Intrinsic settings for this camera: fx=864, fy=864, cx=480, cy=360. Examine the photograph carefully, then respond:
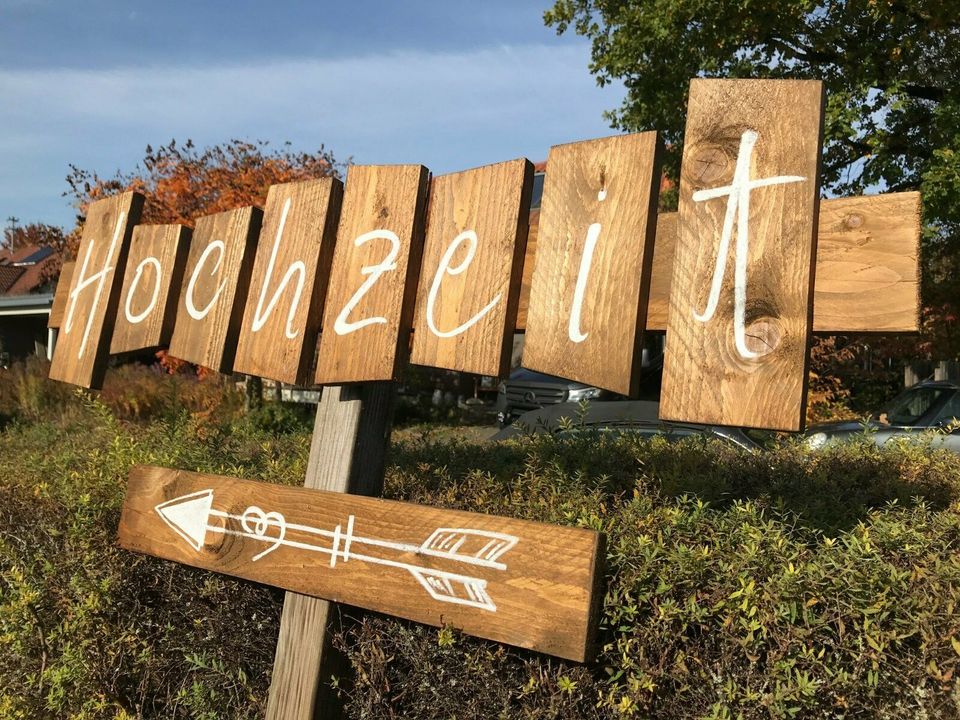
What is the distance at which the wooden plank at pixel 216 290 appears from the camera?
9.12ft

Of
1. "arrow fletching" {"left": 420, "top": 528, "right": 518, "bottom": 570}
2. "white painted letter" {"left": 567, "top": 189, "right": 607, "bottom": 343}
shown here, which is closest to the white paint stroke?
"white painted letter" {"left": 567, "top": 189, "right": 607, "bottom": 343}

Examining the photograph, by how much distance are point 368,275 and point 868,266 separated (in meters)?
1.28

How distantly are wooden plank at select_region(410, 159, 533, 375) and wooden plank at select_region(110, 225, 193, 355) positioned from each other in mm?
1172

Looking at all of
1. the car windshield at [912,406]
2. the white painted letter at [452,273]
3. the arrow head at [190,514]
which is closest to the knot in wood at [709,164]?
the white painted letter at [452,273]

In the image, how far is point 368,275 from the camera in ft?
7.90

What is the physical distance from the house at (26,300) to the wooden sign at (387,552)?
18.1 m

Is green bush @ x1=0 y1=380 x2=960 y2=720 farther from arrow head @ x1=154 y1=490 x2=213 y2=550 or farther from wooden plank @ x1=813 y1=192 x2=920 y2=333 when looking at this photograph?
wooden plank @ x1=813 y1=192 x2=920 y2=333

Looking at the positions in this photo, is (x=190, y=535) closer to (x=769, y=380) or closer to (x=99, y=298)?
(x=99, y=298)

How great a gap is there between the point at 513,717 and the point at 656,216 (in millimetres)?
1244

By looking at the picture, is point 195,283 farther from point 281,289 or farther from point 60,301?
point 60,301

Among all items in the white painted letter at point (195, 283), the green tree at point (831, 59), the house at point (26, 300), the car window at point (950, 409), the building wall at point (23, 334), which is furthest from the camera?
the building wall at point (23, 334)

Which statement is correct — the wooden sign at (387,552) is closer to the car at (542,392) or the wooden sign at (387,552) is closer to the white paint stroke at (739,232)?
the white paint stroke at (739,232)

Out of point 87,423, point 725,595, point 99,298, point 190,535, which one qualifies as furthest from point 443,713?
point 87,423

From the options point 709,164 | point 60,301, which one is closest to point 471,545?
point 709,164
